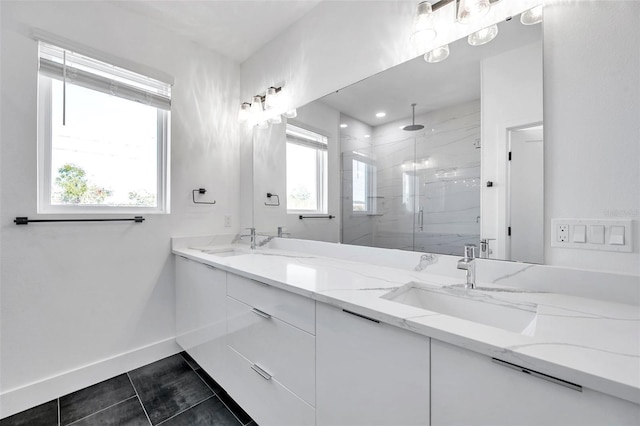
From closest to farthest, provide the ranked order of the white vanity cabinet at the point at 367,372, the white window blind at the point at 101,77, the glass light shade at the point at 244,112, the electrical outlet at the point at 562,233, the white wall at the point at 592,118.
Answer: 1. the white vanity cabinet at the point at 367,372
2. the white wall at the point at 592,118
3. the electrical outlet at the point at 562,233
4. the white window blind at the point at 101,77
5. the glass light shade at the point at 244,112

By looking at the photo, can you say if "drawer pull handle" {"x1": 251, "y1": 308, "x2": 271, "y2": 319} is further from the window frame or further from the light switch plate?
the light switch plate

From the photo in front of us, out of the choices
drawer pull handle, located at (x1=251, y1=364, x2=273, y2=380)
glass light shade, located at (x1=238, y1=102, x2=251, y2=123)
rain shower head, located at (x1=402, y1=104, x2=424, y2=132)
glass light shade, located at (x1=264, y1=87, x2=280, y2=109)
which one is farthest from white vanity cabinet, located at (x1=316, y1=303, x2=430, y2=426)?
glass light shade, located at (x1=238, y1=102, x2=251, y2=123)

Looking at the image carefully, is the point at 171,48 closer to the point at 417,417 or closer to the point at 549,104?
the point at 549,104

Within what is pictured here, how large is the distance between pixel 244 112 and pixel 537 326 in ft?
7.97

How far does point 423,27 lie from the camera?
128 cm

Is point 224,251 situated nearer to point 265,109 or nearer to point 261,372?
point 261,372

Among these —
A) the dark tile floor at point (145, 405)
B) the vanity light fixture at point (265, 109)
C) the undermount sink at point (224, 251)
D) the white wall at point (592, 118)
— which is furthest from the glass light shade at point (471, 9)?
the dark tile floor at point (145, 405)

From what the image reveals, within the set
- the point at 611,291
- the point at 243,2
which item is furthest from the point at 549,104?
the point at 243,2

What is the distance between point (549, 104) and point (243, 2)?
6.27 ft

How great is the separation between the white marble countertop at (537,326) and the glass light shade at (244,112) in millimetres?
1610

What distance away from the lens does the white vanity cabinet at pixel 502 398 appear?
1.64ft

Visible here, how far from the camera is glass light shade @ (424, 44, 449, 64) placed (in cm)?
127

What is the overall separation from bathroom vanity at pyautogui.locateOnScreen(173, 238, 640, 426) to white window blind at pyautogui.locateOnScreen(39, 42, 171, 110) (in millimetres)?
1376

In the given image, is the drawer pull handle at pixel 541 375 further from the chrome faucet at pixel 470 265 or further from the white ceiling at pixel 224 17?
the white ceiling at pixel 224 17
